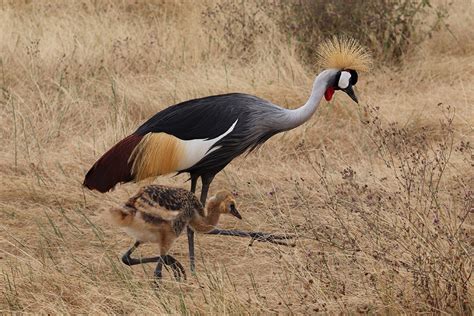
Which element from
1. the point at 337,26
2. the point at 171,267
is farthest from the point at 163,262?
the point at 337,26

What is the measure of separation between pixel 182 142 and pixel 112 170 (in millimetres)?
414

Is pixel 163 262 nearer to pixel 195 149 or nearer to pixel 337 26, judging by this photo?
pixel 195 149

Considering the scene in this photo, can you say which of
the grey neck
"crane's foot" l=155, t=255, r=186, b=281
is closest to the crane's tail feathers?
"crane's foot" l=155, t=255, r=186, b=281

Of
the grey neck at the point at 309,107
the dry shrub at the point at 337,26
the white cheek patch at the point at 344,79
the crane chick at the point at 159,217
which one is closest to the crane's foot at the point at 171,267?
the crane chick at the point at 159,217

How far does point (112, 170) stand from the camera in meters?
5.30

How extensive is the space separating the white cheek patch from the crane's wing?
699 mm

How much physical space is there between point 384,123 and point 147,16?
361cm

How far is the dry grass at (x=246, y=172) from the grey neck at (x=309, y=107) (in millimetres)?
386

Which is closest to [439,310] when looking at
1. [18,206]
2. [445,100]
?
[18,206]

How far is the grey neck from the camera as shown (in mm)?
5621

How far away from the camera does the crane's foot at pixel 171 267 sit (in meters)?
4.65

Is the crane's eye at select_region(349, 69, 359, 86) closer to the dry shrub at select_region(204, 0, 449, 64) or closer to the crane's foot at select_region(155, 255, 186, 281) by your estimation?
the crane's foot at select_region(155, 255, 186, 281)

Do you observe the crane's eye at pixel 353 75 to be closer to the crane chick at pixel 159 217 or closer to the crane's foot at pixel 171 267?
the crane chick at pixel 159 217

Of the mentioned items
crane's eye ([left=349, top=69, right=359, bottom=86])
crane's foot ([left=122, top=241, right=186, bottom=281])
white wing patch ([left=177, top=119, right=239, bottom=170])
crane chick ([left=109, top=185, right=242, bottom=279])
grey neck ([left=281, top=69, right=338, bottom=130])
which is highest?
crane's eye ([left=349, top=69, right=359, bottom=86])
